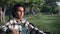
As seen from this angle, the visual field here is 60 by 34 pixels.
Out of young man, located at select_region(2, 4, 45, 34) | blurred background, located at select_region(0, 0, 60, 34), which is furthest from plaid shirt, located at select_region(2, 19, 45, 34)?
blurred background, located at select_region(0, 0, 60, 34)

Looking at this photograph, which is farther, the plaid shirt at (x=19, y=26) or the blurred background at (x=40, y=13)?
the blurred background at (x=40, y=13)

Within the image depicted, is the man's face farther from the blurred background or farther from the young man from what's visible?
the blurred background

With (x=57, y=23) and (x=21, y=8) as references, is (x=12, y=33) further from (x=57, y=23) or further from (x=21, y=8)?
(x=57, y=23)

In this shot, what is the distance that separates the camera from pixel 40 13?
4773 millimetres

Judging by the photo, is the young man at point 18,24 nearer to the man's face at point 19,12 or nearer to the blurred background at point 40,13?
the man's face at point 19,12

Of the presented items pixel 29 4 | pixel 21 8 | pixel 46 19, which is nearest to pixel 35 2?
pixel 29 4

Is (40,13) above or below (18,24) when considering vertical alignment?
below

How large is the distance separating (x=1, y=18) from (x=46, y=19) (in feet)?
4.00

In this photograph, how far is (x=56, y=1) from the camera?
453cm

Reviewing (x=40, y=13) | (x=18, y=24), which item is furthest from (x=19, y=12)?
(x=40, y=13)

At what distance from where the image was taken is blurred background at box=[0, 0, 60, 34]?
4541 millimetres

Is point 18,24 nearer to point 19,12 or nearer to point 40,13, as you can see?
point 19,12

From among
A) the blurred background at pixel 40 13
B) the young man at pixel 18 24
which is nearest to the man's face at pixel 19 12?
the young man at pixel 18 24

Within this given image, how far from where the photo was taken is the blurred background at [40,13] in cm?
454
